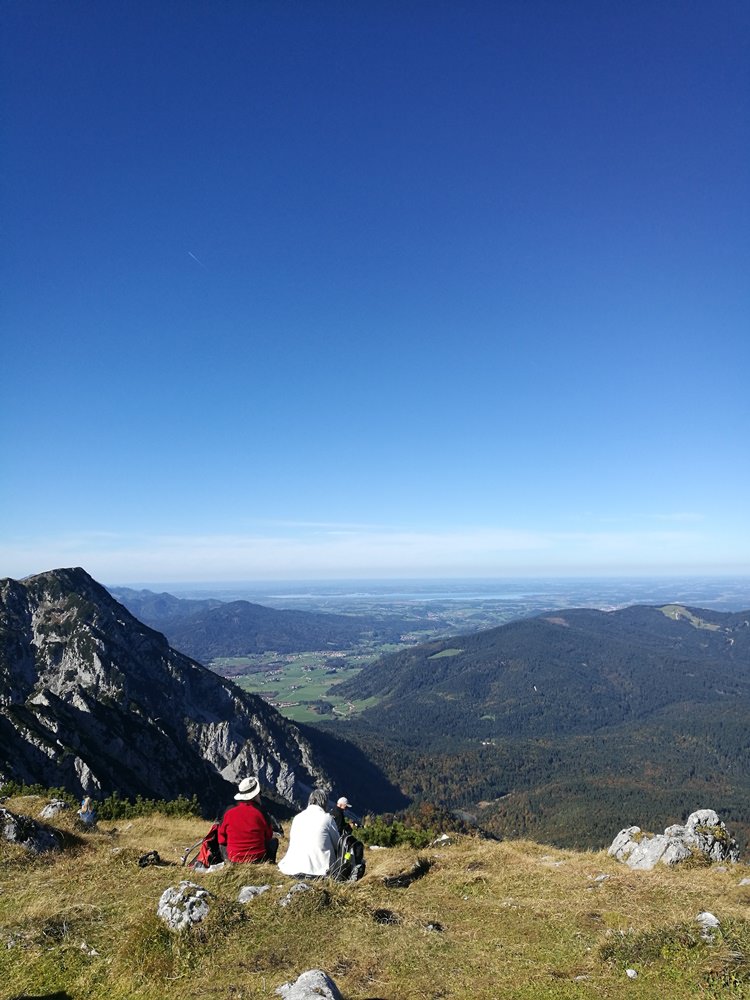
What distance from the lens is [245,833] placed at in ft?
53.7

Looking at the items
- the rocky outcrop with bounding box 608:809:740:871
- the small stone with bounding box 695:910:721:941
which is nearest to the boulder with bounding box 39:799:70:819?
the rocky outcrop with bounding box 608:809:740:871

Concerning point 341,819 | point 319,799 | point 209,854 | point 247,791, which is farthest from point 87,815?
point 319,799

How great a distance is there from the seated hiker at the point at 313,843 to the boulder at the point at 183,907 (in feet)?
9.56

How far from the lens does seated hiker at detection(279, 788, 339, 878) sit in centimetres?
1500

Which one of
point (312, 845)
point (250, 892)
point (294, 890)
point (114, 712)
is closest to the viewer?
point (294, 890)

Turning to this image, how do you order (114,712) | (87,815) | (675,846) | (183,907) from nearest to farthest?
(183,907)
(675,846)
(87,815)
(114,712)

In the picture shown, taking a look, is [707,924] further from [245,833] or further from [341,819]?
[245,833]

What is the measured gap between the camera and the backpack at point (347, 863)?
15.3 m

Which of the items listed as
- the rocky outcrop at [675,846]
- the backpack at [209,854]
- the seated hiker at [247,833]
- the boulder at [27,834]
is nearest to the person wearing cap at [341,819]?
the seated hiker at [247,833]

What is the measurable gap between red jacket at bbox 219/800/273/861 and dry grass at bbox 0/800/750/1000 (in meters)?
0.80

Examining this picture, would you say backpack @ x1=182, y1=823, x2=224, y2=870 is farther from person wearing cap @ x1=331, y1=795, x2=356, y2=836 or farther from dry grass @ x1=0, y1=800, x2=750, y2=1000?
person wearing cap @ x1=331, y1=795, x2=356, y2=836

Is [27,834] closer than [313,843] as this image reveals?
No

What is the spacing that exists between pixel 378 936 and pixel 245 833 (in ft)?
18.9

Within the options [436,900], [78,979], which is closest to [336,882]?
[436,900]
